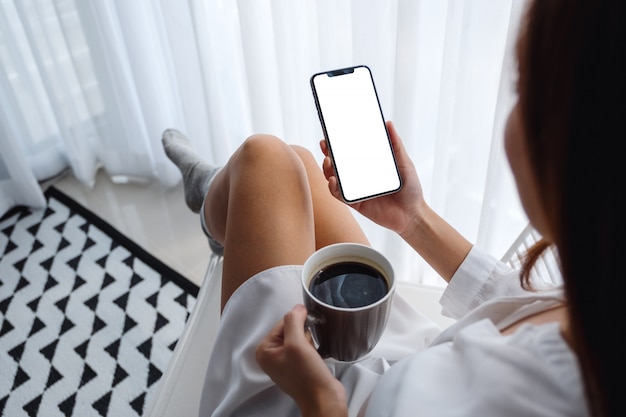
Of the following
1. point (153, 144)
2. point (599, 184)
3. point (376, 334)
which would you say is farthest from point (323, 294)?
point (153, 144)

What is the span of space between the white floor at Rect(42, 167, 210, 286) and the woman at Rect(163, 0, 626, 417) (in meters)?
0.52

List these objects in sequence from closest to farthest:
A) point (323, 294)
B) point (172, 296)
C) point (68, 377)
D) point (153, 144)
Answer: point (323, 294)
point (68, 377)
point (172, 296)
point (153, 144)

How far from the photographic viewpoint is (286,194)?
759mm

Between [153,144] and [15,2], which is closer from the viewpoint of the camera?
[15,2]

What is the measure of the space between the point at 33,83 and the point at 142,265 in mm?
630

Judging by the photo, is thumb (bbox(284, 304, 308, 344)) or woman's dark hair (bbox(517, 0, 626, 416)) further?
thumb (bbox(284, 304, 308, 344))

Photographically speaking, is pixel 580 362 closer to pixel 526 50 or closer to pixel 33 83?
pixel 526 50

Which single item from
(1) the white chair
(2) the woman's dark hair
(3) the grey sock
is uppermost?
(2) the woman's dark hair

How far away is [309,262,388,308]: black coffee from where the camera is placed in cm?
58

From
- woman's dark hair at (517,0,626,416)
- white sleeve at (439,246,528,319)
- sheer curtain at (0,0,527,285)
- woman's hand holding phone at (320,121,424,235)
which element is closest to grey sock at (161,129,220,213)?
sheer curtain at (0,0,527,285)

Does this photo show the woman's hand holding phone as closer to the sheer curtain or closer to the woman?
the woman

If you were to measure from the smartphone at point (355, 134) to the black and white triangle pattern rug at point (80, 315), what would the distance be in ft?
2.29

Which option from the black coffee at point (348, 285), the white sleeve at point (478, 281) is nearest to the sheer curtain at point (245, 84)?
the white sleeve at point (478, 281)

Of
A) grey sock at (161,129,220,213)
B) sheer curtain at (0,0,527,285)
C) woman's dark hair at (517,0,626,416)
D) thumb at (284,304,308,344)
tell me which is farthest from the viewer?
grey sock at (161,129,220,213)
